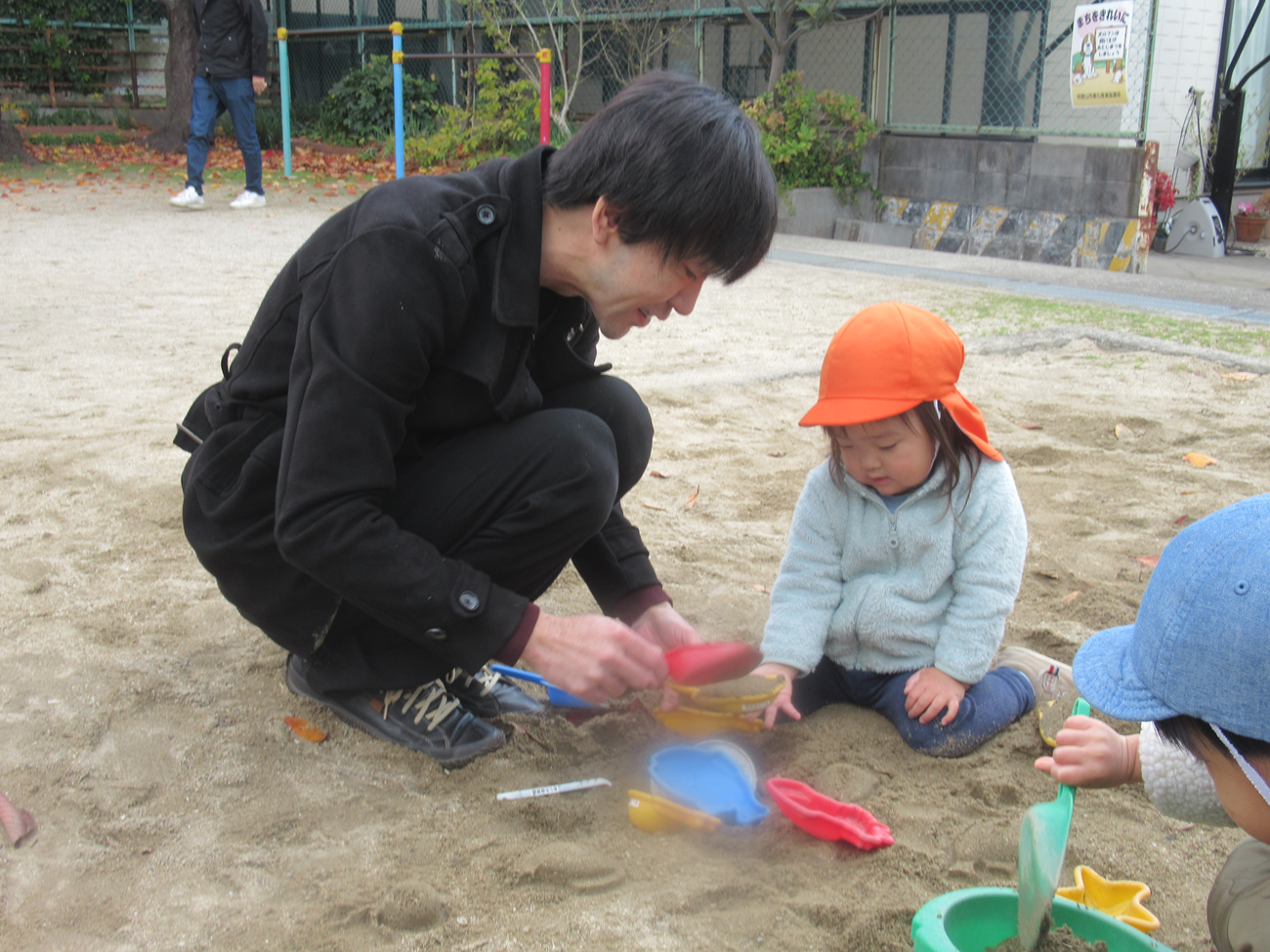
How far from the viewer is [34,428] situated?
3133 mm

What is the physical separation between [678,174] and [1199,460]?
7.23 feet

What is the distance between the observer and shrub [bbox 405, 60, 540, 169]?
1028cm

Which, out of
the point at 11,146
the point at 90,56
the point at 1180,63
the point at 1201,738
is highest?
the point at 90,56

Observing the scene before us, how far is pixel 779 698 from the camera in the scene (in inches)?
72.0

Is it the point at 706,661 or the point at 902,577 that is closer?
the point at 706,661

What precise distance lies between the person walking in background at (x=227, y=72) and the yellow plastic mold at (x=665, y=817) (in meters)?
7.64

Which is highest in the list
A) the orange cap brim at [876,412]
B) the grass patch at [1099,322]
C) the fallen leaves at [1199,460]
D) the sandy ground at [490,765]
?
the orange cap brim at [876,412]

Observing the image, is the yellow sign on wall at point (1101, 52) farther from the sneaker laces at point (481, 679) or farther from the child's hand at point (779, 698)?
the sneaker laces at point (481, 679)

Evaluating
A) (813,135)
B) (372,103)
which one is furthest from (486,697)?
(372,103)

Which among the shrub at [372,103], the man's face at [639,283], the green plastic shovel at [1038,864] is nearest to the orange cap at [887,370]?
the man's face at [639,283]

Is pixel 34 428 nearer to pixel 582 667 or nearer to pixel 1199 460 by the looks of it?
pixel 582 667

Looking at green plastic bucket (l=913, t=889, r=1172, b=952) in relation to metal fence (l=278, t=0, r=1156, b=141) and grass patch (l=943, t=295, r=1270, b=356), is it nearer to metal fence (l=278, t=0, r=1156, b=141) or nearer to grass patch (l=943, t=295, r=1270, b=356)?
grass patch (l=943, t=295, r=1270, b=356)

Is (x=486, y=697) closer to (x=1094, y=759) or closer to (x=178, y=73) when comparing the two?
(x=1094, y=759)

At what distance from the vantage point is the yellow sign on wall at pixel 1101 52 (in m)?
6.84
